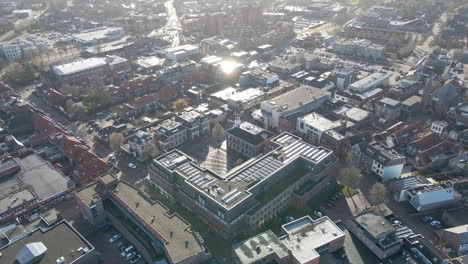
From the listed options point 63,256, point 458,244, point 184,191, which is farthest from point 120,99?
point 458,244

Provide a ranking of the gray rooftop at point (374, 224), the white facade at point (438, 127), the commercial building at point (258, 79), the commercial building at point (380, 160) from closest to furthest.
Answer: the gray rooftop at point (374, 224) < the commercial building at point (380, 160) < the white facade at point (438, 127) < the commercial building at point (258, 79)

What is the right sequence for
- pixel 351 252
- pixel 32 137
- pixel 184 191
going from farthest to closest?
pixel 32 137 → pixel 184 191 → pixel 351 252

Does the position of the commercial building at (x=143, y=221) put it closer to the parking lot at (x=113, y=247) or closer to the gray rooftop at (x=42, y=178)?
the parking lot at (x=113, y=247)

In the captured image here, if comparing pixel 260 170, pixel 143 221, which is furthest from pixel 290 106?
pixel 143 221

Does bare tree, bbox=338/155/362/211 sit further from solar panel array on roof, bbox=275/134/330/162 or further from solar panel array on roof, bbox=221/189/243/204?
solar panel array on roof, bbox=221/189/243/204

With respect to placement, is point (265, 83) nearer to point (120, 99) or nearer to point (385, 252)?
point (120, 99)

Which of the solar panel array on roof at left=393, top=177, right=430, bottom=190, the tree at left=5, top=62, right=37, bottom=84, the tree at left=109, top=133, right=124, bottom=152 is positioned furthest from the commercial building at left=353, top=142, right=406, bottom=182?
the tree at left=5, top=62, right=37, bottom=84

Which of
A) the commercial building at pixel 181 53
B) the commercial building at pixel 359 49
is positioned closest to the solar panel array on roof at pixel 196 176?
the commercial building at pixel 181 53
